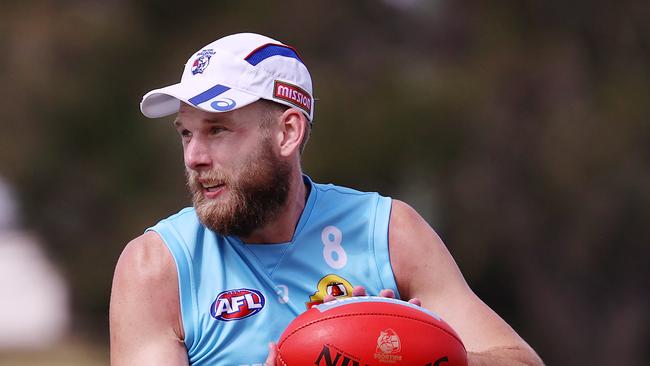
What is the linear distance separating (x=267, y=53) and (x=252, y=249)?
80cm

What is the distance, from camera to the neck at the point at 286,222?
16.5 ft

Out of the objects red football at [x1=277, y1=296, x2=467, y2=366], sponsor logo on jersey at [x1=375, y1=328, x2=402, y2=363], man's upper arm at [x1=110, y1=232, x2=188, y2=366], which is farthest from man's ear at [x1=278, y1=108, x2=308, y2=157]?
sponsor logo on jersey at [x1=375, y1=328, x2=402, y2=363]

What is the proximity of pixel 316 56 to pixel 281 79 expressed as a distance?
14043 millimetres

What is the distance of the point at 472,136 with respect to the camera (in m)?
17.8

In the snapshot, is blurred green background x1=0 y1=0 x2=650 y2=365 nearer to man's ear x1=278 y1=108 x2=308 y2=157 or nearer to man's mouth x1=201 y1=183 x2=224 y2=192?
man's ear x1=278 y1=108 x2=308 y2=157

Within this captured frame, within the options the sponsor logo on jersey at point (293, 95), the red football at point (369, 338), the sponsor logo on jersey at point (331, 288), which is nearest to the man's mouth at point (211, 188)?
the sponsor logo on jersey at point (293, 95)

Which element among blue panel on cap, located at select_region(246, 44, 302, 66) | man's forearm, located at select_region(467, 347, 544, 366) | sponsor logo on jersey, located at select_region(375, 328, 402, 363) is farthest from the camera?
blue panel on cap, located at select_region(246, 44, 302, 66)

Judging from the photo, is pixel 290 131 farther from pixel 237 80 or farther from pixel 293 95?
pixel 237 80

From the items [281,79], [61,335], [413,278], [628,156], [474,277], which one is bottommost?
[61,335]

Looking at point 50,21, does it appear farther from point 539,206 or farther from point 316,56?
point 539,206

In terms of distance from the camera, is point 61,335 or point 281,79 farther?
point 61,335

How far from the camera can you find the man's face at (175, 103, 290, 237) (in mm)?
4812

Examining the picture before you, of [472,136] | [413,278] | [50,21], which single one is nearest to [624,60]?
[472,136]

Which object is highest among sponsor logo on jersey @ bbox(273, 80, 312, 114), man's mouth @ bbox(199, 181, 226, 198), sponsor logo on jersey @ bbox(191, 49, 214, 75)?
sponsor logo on jersey @ bbox(191, 49, 214, 75)
